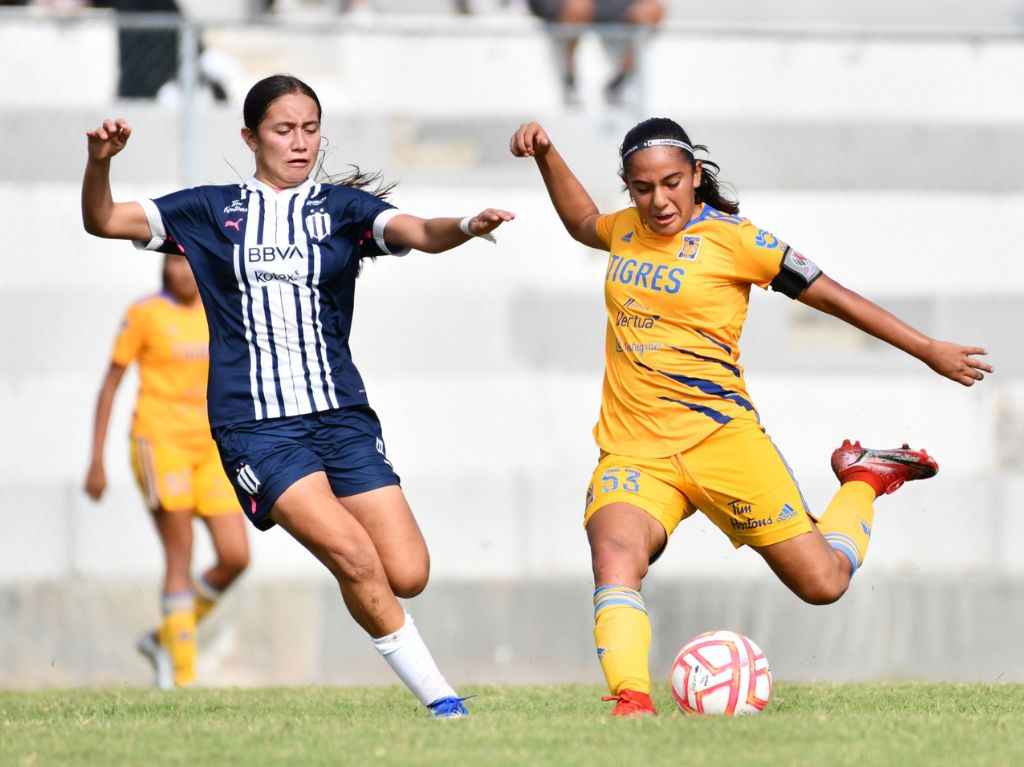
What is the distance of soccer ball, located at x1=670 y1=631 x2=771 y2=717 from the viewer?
5637 mm

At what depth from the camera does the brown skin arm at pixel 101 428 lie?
9070 millimetres

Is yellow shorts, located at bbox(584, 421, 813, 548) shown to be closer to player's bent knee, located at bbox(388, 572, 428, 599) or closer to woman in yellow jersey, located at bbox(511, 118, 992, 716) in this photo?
woman in yellow jersey, located at bbox(511, 118, 992, 716)

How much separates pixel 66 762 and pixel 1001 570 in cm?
691

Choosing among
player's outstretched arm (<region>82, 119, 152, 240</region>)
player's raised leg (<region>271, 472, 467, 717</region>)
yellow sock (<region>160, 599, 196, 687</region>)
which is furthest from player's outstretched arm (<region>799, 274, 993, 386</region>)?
yellow sock (<region>160, 599, 196, 687</region>)

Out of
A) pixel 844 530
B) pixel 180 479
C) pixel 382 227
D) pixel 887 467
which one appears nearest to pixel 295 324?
pixel 382 227

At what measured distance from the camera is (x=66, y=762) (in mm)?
4684

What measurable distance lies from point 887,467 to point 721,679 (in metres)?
1.81

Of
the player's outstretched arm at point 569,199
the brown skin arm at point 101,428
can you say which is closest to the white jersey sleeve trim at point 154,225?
the player's outstretched arm at point 569,199

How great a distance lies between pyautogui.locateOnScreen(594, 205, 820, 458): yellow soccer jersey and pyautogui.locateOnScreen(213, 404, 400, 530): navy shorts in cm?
100

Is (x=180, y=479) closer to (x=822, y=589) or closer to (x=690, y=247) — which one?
(x=690, y=247)

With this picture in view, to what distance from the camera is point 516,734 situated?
16.7 feet

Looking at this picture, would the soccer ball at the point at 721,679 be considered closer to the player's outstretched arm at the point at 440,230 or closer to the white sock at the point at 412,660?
the white sock at the point at 412,660

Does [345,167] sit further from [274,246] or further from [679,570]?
[274,246]

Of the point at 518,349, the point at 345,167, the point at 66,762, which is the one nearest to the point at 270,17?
the point at 345,167
